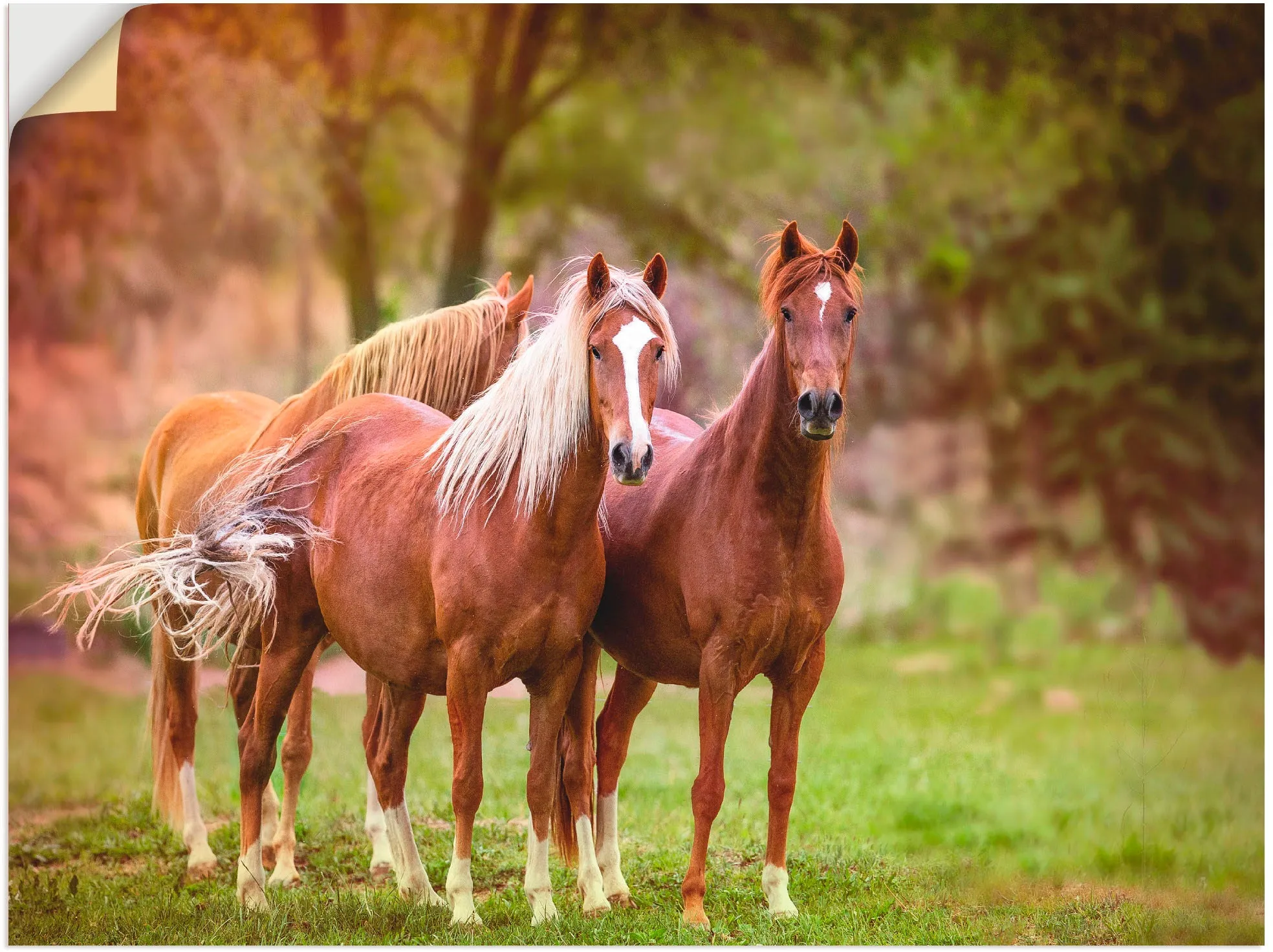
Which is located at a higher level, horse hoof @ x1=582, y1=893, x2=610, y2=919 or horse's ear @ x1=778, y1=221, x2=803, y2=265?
horse's ear @ x1=778, y1=221, x2=803, y2=265

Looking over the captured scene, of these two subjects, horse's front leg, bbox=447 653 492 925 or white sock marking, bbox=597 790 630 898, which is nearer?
horse's front leg, bbox=447 653 492 925

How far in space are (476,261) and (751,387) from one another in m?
5.75

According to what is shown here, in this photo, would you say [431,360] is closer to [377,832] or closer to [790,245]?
[790,245]

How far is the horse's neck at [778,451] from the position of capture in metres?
4.26

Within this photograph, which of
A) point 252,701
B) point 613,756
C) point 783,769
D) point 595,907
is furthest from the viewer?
point 252,701

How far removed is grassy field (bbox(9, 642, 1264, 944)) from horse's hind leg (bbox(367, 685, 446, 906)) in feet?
0.41

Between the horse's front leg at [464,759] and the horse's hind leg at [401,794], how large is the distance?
441 millimetres

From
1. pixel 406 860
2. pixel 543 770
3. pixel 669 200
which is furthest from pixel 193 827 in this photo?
pixel 669 200

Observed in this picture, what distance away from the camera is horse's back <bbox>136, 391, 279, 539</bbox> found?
6000mm

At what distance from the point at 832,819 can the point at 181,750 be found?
343 cm

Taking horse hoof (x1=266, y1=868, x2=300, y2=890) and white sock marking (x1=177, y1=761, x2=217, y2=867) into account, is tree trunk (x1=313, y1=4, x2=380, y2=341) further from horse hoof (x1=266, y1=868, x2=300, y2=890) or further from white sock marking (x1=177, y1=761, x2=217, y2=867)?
horse hoof (x1=266, y1=868, x2=300, y2=890)

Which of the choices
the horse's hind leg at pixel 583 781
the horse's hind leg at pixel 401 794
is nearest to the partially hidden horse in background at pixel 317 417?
the horse's hind leg at pixel 401 794

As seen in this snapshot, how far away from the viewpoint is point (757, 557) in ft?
14.0

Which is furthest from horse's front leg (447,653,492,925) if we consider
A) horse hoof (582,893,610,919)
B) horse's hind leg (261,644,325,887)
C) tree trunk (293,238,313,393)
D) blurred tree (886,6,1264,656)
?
blurred tree (886,6,1264,656)
